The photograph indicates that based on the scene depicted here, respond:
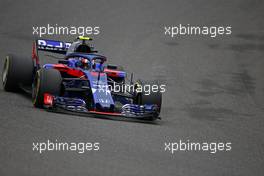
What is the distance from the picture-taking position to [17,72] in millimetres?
16062

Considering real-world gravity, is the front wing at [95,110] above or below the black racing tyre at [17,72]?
below

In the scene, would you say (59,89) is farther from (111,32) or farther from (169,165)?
(111,32)

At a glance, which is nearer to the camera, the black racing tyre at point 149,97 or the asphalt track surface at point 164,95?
the asphalt track surface at point 164,95

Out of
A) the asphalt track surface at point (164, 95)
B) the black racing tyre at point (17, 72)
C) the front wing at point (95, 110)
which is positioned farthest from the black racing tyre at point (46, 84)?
the black racing tyre at point (17, 72)

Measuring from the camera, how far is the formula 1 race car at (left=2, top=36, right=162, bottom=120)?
14.2 meters

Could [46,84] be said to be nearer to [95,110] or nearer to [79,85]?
[95,110]

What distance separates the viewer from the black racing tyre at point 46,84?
14250 millimetres

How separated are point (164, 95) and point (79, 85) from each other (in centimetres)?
362

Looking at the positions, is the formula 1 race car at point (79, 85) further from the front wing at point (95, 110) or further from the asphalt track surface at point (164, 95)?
the asphalt track surface at point (164, 95)

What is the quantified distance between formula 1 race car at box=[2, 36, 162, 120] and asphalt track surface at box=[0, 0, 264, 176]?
31 centimetres

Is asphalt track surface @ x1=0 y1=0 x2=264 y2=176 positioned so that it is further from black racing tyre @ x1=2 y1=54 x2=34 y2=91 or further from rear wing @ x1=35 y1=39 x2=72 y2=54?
rear wing @ x1=35 y1=39 x2=72 y2=54

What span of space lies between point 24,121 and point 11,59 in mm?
3722

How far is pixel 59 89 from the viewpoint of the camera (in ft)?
47.1

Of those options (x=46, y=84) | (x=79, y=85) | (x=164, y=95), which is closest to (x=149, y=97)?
(x=79, y=85)
